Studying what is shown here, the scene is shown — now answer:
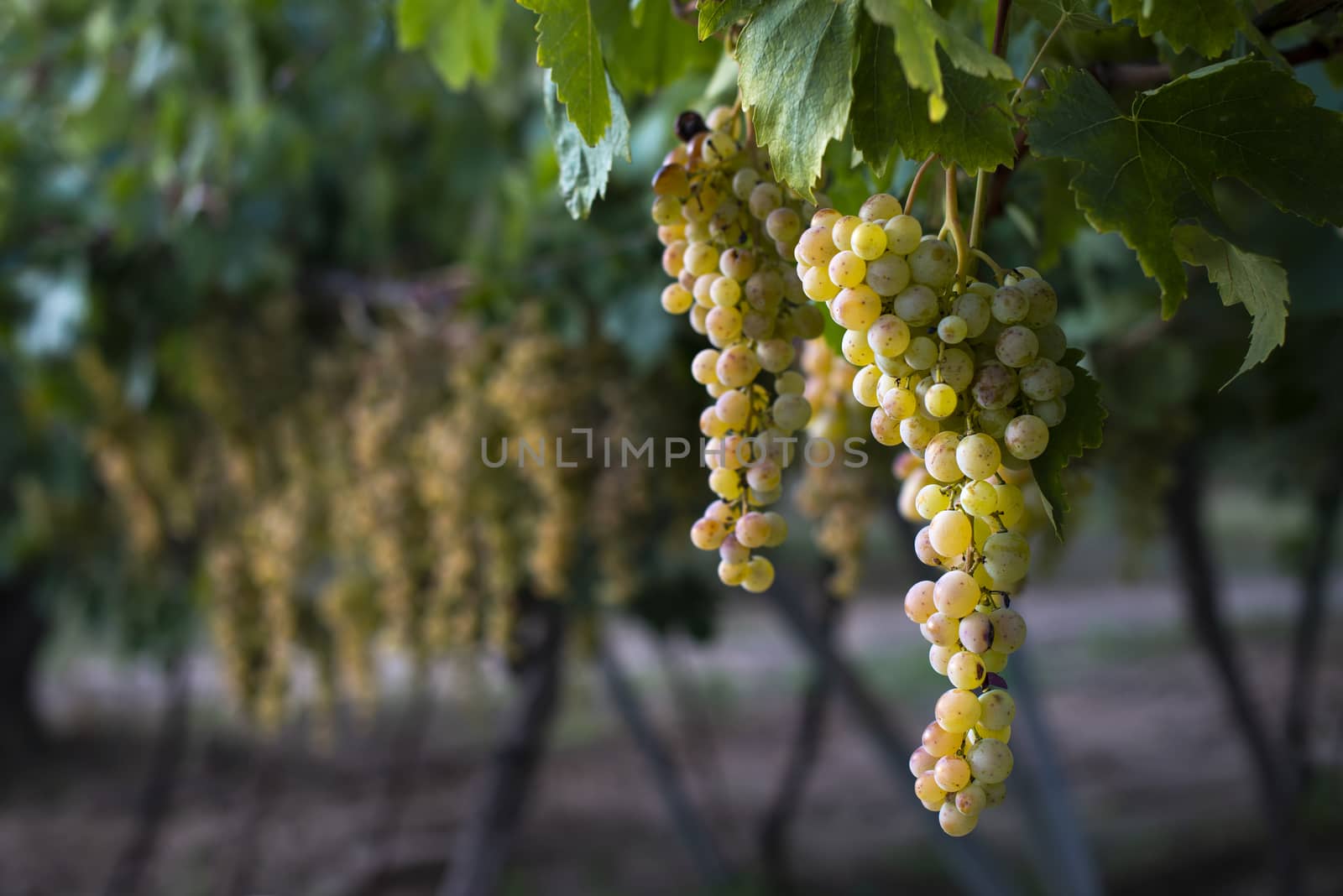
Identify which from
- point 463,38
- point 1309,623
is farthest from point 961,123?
point 1309,623

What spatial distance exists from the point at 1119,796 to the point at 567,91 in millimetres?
6705

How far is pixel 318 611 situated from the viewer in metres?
2.98

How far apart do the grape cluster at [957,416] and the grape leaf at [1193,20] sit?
0.12 metres

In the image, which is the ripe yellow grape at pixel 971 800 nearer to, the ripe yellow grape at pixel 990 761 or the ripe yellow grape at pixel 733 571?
the ripe yellow grape at pixel 990 761

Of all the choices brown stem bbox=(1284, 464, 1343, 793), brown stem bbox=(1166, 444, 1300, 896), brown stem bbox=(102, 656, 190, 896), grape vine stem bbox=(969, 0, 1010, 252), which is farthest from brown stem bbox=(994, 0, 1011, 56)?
brown stem bbox=(1284, 464, 1343, 793)

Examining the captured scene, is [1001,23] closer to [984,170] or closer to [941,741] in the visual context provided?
[984,170]

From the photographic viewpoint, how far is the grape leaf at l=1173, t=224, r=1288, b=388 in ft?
Answer: 1.49

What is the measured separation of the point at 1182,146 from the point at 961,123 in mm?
106

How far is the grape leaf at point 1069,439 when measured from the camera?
1.39ft

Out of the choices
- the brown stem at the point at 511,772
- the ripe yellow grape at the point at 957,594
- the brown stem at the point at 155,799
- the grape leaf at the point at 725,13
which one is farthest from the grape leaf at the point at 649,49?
the brown stem at the point at 155,799

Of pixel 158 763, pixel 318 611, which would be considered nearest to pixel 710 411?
pixel 318 611

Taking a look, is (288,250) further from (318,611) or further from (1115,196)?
(1115,196)

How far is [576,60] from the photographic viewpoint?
1.66ft

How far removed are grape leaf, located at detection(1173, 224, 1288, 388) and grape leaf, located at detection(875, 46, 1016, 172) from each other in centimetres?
11
